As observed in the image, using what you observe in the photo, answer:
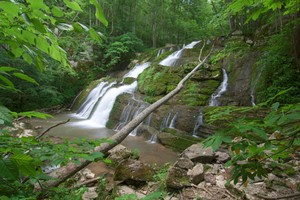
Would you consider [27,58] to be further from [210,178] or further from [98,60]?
[98,60]

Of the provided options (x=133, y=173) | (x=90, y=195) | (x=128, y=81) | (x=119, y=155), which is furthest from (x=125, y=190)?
(x=128, y=81)

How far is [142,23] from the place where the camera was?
2667 cm

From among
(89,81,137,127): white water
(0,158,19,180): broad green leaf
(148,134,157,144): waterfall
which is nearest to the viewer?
(0,158,19,180): broad green leaf

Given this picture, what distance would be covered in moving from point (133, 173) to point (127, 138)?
13.0 ft

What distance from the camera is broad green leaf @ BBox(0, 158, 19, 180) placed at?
76 centimetres

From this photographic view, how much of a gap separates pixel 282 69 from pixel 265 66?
0.77m

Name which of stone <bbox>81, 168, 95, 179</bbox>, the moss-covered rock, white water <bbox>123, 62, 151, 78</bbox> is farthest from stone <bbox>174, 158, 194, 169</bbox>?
white water <bbox>123, 62, 151, 78</bbox>

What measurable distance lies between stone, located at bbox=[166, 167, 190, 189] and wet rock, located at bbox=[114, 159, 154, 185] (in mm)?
811

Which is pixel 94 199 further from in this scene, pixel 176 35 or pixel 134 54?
pixel 176 35

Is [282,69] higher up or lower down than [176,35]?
lower down

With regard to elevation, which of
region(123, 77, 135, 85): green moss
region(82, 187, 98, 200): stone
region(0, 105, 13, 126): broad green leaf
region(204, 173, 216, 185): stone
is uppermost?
region(0, 105, 13, 126): broad green leaf

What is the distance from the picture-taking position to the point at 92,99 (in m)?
12.8

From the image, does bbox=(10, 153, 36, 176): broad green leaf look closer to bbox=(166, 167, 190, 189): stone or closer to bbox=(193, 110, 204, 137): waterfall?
bbox=(166, 167, 190, 189): stone

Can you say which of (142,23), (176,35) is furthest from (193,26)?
(142,23)
